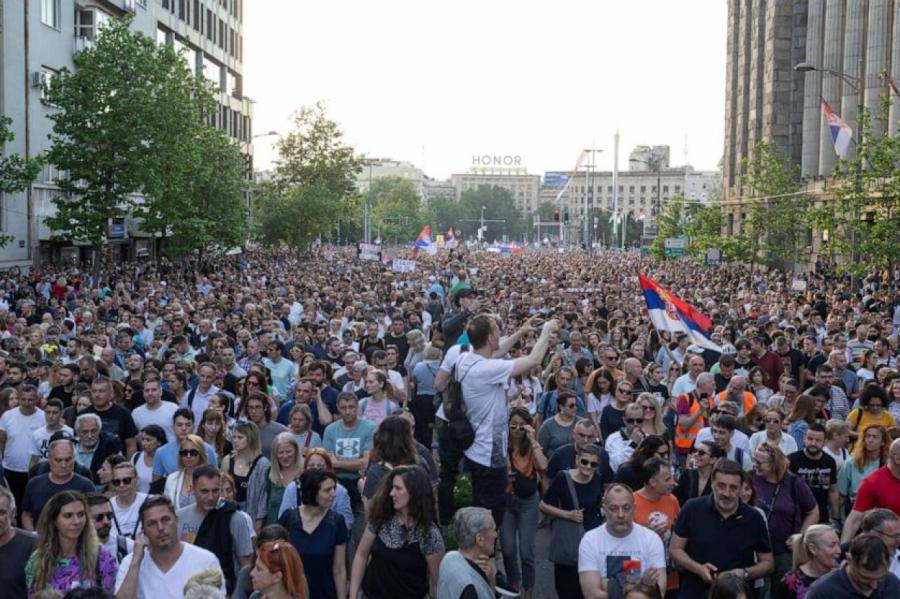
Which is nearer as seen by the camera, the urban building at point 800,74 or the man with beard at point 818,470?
the man with beard at point 818,470

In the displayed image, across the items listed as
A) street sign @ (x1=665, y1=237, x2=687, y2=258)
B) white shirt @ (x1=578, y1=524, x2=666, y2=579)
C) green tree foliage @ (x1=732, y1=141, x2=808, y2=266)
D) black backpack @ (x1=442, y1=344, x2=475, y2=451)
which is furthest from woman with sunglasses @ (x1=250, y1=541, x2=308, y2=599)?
street sign @ (x1=665, y1=237, x2=687, y2=258)

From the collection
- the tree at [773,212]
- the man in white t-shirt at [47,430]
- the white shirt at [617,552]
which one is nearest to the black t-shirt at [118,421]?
the man in white t-shirt at [47,430]

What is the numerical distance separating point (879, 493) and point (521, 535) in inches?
100

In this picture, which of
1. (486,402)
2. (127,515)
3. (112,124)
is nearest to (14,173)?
(112,124)

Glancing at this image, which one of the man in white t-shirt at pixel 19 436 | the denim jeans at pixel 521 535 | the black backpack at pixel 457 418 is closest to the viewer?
the black backpack at pixel 457 418

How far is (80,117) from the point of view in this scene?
114ft

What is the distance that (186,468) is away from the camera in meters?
8.13

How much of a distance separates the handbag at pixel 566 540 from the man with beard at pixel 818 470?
2.09 meters

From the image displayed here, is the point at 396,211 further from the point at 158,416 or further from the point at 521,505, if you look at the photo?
the point at 521,505

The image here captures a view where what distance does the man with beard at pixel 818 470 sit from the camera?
9.13m

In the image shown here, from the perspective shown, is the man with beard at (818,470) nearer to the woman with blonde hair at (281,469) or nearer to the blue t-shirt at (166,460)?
the woman with blonde hair at (281,469)

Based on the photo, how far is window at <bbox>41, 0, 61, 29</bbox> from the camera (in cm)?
4047

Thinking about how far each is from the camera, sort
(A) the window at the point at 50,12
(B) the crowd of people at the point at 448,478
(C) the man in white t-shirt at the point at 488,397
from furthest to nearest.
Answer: (A) the window at the point at 50,12 → (C) the man in white t-shirt at the point at 488,397 → (B) the crowd of people at the point at 448,478

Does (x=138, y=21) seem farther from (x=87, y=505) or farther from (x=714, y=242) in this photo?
(x=87, y=505)
